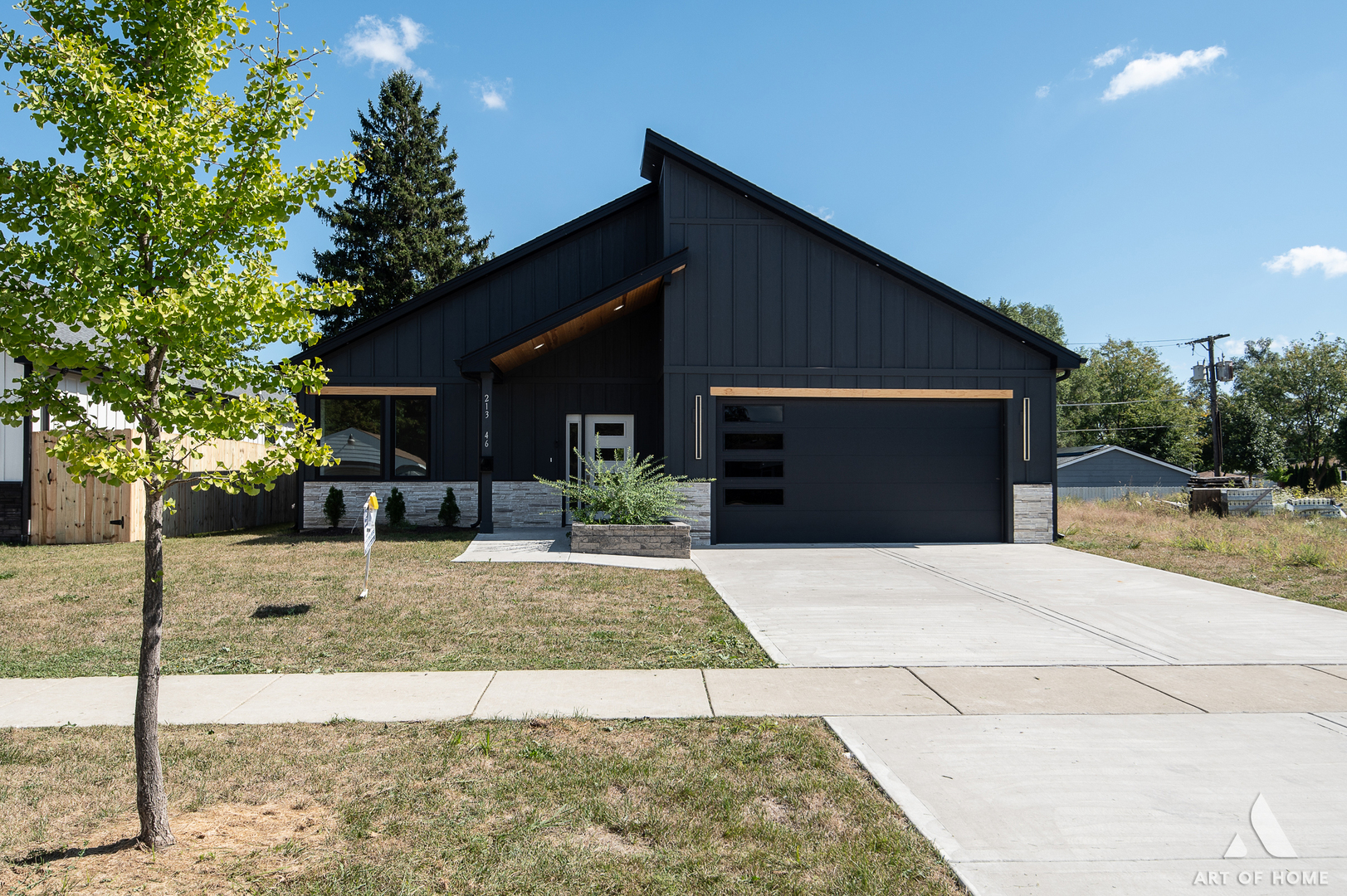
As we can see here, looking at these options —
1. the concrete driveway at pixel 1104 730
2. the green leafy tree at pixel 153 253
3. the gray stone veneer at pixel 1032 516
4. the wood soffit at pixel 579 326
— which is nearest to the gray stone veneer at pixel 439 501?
the wood soffit at pixel 579 326

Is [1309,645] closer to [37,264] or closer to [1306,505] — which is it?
[37,264]

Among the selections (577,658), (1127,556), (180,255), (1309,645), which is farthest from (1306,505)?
(180,255)

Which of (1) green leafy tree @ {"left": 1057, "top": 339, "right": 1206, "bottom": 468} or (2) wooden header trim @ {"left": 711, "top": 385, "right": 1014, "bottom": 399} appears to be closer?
(2) wooden header trim @ {"left": 711, "top": 385, "right": 1014, "bottom": 399}

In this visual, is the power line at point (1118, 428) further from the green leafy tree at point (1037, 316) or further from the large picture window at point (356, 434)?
the large picture window at point (356, 434)

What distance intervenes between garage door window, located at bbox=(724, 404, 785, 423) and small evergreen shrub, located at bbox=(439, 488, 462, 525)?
19.5 ft

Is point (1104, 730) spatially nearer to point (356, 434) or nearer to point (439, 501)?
point (439, 501)

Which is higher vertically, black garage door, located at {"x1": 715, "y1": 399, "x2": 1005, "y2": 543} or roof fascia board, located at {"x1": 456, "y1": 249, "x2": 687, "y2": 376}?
roof fascia board, located at {"x1": 456, "y1": 249, "x2": 687, "y2": 376}

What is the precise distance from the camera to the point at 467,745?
4188 mm

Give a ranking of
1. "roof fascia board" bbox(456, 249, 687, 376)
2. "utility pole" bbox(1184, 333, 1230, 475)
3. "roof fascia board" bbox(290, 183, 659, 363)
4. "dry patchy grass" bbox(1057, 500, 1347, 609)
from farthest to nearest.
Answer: "utility pole" bbox(1184, 333, 1230, 475) → "roof fascia board" bbox(290, 183, 659, 363) → "roof fascia board" bbox(456, 249, 687, 376) → "dry patchy grass" bbox(1057, 500, 1347, 609)

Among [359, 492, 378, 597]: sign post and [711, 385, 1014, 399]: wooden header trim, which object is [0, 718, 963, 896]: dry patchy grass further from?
[711, 385, 1014, 399]: wooden header trim

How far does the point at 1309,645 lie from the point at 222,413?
8317 mm

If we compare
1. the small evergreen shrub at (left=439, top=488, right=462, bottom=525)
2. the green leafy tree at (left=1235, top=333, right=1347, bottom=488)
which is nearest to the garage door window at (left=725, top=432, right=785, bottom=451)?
the small evergreen shrub at (left=439, top=488, right=462, bottom=525)

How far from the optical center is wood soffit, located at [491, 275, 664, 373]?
46.1 ft

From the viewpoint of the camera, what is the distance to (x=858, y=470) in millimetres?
14633
